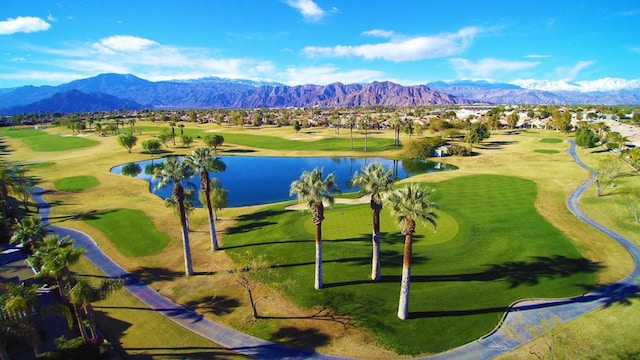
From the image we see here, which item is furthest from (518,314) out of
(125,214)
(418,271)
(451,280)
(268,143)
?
(268,143)

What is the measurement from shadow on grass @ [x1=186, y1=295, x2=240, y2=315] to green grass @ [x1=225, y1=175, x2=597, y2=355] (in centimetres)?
526

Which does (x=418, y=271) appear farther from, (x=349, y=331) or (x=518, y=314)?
(x=349, y=331)

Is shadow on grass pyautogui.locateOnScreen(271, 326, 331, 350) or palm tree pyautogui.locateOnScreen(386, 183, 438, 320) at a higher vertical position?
palm tree pyautogui.locateOnScreen(386, 183, 438, 320)

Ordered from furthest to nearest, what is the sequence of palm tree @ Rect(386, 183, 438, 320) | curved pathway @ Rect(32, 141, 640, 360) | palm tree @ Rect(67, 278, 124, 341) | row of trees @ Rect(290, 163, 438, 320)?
1. row of trees @ Rect(290, 163, 438, 320)
2. palm tree @ Rect(386, 183, 438, 320)
3. curved pathway @ Rect(32, 141, 640, 360)
4. palm tree @ Rect(67, 278, 124, 341)

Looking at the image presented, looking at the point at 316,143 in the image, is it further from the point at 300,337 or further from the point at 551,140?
the point at 300,337

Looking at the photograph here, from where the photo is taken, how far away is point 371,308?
2977 centimetres

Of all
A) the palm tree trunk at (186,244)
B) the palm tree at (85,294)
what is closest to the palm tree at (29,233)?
the palm tree at (85,294)

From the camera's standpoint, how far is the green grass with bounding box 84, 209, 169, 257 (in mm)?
43062

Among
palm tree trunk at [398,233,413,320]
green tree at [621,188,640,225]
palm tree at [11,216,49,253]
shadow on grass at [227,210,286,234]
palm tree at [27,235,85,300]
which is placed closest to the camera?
palm tree at [27,235,85,300]

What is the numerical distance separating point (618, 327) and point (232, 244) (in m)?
38.6

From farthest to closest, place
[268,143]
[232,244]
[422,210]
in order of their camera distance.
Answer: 1. [268,143]
2. [232,244]
3. [422,210]

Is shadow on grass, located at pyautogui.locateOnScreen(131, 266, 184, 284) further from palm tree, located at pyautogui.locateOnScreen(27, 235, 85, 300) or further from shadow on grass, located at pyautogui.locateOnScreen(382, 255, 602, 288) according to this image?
shadow on grass, located at pyautogui.locateOnScreen(382, 255, 602, 288)

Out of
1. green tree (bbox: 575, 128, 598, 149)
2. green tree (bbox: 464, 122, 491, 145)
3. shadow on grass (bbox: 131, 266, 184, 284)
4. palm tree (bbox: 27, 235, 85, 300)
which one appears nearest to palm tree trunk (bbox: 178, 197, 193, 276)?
shadow on grass (bbox: 131, 266, 184, 284)

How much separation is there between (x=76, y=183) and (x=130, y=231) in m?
43.7
